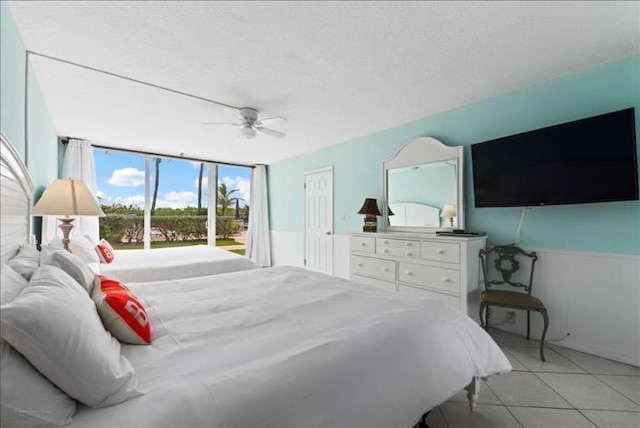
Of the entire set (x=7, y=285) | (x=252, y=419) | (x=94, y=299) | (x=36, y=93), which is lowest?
(x=252, y=419)

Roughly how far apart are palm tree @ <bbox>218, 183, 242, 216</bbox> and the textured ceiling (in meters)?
2.81

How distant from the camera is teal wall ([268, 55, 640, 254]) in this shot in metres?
2.26

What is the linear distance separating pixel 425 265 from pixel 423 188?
101cm

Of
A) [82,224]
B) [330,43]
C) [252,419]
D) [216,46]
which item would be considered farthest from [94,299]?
[82,224]

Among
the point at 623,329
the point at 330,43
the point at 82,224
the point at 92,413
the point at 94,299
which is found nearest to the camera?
the point at 92,413

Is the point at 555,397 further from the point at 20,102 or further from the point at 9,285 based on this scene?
the point at 20,102

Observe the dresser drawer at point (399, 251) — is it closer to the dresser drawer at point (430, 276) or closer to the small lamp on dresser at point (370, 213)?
the dresser drawer at point (430, 276)

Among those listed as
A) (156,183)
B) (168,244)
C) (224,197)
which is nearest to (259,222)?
(224,197)

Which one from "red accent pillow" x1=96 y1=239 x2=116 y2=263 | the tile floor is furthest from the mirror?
"red accent pillow" x1=96 y1=239 x2=116 y2=263

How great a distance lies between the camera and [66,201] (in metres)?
2.33

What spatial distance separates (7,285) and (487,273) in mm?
3480

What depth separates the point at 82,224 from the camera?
4492 mm

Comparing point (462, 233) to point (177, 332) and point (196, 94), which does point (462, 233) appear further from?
point (196, 94)

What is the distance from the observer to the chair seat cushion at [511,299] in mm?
2371
